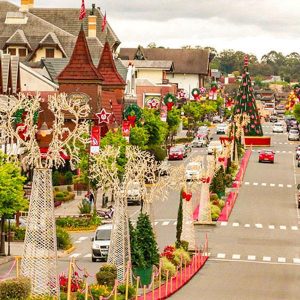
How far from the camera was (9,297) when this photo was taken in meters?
29.4

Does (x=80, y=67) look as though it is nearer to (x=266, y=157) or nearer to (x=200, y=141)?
(x=266, y=157)

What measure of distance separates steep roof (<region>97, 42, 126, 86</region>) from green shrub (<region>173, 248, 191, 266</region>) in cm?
5492

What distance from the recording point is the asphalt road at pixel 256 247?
143 ft

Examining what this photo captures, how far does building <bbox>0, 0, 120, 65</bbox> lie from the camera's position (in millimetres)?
131000

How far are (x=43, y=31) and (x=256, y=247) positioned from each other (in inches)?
3197

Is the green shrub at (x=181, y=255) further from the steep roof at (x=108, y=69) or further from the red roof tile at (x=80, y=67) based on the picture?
the steep roof at (x=108, y=69)

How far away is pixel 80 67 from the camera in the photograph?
95750 millimetres

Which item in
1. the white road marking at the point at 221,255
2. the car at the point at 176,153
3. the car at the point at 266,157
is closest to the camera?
the white road marking at the point at 221,255

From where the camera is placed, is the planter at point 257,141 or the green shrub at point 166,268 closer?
the green shrub at point 166,268

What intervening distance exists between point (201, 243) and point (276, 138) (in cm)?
9211

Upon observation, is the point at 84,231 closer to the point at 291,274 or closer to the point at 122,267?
the point at 291,274

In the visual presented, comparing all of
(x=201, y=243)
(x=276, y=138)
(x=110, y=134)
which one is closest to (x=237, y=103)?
(x=276, y=138)

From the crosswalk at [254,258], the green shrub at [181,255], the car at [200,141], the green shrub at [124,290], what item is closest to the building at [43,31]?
the car at [200,141]

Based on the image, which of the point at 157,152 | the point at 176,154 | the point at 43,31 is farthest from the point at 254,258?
the point at 43,31
